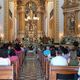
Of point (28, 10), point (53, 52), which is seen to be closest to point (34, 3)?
point (28, 10)

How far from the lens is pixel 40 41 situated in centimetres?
3838

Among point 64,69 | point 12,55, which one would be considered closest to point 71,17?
point 12,55

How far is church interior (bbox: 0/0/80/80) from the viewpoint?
921 centimetres

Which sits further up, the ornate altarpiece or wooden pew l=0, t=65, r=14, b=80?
the ornate altarpiece

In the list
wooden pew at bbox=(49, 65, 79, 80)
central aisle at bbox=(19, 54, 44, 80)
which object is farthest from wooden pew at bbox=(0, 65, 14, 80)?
central aisle at bbox=(19, 54, 44, 80)

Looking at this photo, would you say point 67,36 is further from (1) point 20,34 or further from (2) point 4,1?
(1) point 20,34

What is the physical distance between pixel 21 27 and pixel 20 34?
1113 millimetres

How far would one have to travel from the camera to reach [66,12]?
2628cm

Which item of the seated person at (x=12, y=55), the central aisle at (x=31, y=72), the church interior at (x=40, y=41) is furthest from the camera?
the central aisle at (x=31, y=72)

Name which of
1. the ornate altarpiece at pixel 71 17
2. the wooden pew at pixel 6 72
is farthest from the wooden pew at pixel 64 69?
the ornate altarpiece at pixel 71 17

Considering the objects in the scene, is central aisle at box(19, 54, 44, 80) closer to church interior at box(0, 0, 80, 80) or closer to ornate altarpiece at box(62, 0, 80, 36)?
church interior at box(0, 0, 80, 80)

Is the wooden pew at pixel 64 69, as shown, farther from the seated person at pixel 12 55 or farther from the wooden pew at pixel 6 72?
the seated person at pixel 12 55

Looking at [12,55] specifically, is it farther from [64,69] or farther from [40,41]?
[40,41]

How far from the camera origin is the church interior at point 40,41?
9.21m
